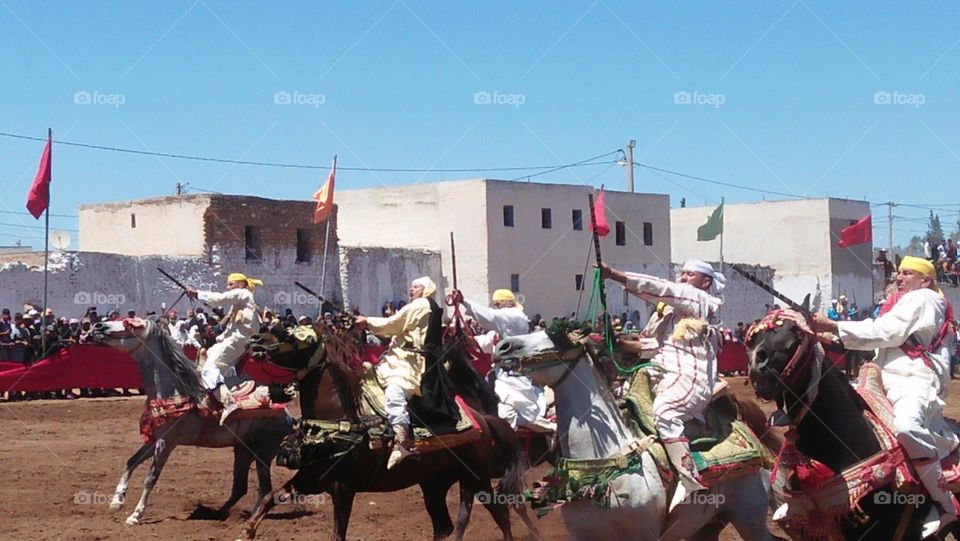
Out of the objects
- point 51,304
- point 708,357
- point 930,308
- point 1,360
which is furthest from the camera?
point 51,304

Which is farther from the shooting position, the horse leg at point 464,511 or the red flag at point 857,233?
the red flag at point 857,233

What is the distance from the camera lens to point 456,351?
10.9m

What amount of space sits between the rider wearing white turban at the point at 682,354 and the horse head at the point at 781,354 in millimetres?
798

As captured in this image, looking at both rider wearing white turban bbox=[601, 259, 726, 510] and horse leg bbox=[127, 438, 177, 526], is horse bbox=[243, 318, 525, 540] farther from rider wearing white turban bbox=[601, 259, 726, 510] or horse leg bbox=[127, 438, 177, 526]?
rider wearing white turban bbox=[601, 259, 726, 510]

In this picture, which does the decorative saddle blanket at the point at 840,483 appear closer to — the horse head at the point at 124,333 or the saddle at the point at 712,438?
the saddle at the point at 712,438

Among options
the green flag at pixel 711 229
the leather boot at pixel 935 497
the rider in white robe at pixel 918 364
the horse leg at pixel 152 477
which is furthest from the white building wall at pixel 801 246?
the leather boot at pixel 935 497

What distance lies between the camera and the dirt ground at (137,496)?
38.3 feet

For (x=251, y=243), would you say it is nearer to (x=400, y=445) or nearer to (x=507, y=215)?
(x=507, y=215)

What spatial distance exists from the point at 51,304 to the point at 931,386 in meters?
25.9

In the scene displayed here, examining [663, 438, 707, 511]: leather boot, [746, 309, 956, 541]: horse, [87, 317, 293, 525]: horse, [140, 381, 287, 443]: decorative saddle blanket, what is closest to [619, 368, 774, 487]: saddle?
[663, 438, 707, 511]: leather boot

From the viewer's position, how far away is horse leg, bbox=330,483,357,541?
998 centimetres

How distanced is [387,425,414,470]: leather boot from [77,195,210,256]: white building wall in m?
26.1

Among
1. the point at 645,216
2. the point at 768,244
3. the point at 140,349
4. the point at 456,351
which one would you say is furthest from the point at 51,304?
the point at 768,244

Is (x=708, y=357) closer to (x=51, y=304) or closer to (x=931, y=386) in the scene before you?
(x=931, y=386)
